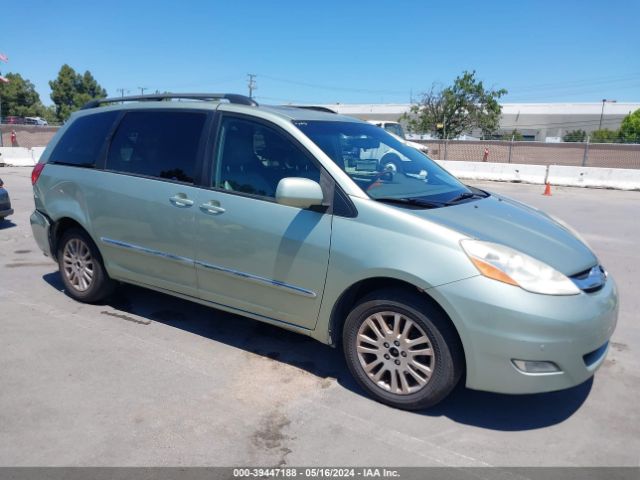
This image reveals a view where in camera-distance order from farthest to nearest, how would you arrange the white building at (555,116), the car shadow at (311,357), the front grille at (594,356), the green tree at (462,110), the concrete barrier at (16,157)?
the white building at (555,116) → the green tree at (462,110) → the concrete barrier at (16,157) → the car shadow at (311,357) → the front grille at (594,356)

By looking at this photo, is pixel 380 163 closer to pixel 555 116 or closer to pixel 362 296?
pixel 362 296

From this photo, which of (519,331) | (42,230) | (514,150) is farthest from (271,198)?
(514,150)

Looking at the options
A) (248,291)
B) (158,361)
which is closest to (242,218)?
(248,291)

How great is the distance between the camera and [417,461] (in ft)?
9.24

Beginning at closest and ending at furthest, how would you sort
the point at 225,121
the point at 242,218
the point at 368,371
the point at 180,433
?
1. the point at 180,433
2. the point at 368,371
3. the point at 242,218
4. the point at 225,121

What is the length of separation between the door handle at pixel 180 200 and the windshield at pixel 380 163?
3.37 feet

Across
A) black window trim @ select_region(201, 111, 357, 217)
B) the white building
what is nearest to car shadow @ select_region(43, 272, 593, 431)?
black window trim @ select_region(201, 111, 357, 217)

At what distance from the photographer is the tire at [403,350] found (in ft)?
10.1

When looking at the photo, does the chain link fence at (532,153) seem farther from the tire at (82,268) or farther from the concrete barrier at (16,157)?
the tire at (82,268)

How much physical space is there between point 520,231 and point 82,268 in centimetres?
391

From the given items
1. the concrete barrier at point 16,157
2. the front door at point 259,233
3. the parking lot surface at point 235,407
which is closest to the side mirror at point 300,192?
the front door at point 259,233

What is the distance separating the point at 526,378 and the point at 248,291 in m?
1.94

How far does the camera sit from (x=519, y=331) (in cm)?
286

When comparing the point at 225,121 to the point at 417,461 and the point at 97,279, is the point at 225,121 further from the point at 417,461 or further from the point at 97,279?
the point at 417,461
